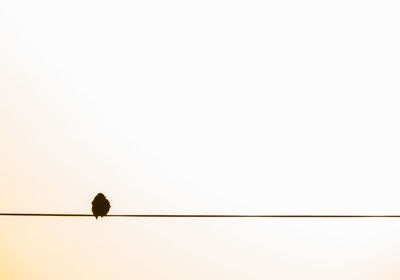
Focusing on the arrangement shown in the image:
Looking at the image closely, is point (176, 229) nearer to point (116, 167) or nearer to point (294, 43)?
point (116, 167)

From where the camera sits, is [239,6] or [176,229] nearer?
[239,6]

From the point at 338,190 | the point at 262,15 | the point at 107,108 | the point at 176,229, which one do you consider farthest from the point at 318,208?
the point at 107,108

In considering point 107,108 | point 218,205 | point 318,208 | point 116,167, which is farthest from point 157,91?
point 318,208

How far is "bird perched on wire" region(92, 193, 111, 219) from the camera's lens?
3.40 feet

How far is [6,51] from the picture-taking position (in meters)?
0.96

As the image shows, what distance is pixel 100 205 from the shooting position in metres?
1.04

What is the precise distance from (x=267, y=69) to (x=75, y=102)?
0.54m

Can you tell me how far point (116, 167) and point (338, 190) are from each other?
2.11 feet

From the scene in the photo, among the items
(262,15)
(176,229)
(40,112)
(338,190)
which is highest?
(262,15)

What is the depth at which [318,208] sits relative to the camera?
3.36ft

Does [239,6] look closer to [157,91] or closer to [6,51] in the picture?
[157,91]

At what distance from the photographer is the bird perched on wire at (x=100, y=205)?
1036 millimetres

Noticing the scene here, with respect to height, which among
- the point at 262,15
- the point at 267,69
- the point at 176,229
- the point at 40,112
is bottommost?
the point at 176,229

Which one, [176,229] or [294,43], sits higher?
[294,43]
